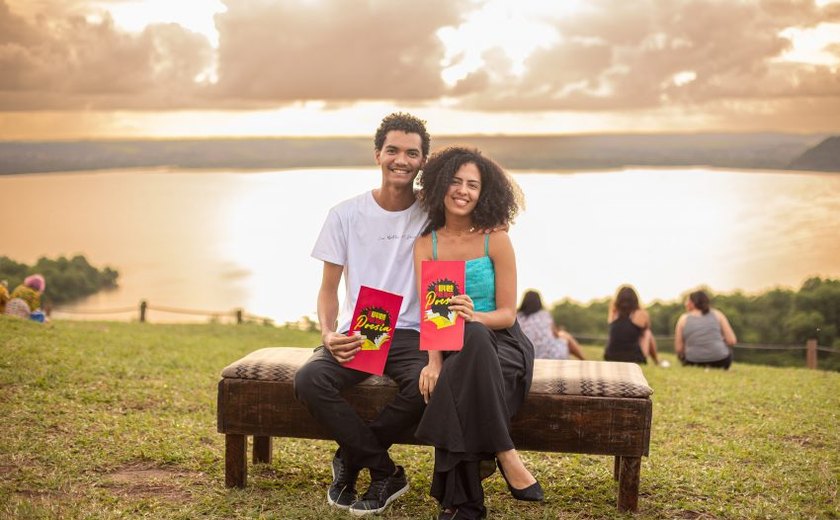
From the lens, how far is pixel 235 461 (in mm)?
4980

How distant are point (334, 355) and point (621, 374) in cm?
148

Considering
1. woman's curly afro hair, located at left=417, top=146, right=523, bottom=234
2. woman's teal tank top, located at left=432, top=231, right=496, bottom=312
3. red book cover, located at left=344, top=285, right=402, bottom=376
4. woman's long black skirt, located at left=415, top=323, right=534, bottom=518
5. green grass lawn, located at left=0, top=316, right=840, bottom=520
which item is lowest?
green grass lawn, located at left=0, top=316, right=840, bottom=520

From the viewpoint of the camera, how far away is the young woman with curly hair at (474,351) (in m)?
4.35

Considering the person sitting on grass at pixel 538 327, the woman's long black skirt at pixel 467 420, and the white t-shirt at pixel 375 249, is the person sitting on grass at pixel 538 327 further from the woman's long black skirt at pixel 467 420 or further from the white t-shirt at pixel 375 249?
the woman's long black skirt at pixel 467 420

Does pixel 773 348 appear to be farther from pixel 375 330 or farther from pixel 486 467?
pixel 375 330

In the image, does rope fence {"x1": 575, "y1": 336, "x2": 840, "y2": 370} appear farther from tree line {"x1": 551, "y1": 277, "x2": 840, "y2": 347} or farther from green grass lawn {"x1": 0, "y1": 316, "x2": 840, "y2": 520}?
green grass lawn {"x1": 0, "y1": 316, "x2": 840, "y2": 520}

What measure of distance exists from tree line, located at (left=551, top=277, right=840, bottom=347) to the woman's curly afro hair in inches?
621

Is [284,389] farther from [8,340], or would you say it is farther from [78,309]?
[78,309]

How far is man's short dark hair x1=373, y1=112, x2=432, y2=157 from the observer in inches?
205

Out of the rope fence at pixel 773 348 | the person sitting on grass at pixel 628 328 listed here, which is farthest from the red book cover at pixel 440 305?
the rope fence at pixel 773 348

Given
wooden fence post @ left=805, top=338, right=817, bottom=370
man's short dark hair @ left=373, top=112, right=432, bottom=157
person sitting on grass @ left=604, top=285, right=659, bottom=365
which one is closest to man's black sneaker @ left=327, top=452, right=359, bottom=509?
man's short dark hair @ left=373, top=112, right=432, bottom=157

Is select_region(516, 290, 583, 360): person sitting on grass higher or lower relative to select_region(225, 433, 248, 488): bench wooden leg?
higher

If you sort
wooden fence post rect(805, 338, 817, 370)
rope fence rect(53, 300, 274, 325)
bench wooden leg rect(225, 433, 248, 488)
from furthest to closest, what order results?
rope fence rect(53, 300, 274, 325)
wooden fence post rect(805, 338, 817, 370)
bench wooden leg rect(225, 433, 248, 488)

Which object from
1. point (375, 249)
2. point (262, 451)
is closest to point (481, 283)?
point (375, 249)
